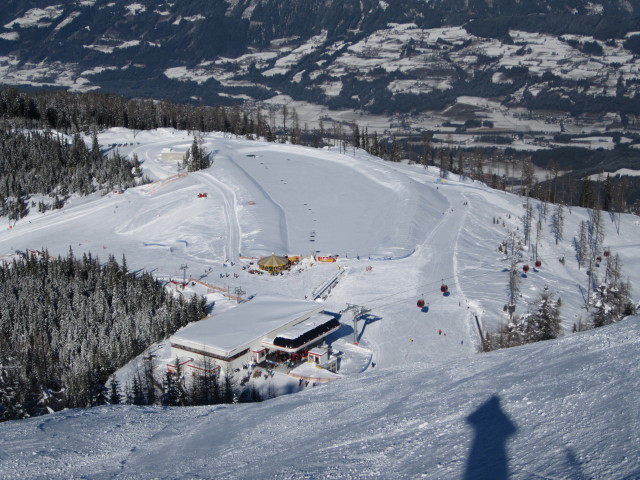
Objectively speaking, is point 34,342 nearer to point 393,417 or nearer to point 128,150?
point 393,417

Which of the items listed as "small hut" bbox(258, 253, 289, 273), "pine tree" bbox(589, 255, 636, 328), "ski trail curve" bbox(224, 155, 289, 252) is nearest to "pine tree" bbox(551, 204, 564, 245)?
"pine tree" bbox(589, 255, 636, 328)

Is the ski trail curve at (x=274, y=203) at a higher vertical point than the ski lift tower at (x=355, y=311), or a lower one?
higher

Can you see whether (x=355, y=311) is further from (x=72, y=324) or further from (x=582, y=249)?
(x=582, y=249)

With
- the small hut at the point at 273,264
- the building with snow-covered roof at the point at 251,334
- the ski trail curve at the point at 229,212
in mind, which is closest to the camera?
the building with snow-covered roof at the point at 251,334

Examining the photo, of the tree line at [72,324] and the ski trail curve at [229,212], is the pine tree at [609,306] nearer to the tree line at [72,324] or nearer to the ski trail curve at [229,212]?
the tree line at [72,324]

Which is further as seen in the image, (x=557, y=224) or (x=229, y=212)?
(x=557, y=224)

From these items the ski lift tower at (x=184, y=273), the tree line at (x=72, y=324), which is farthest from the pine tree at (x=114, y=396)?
the ski lift tower at (x=184, y=273)

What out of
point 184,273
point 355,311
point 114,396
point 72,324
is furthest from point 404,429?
point 184,273
